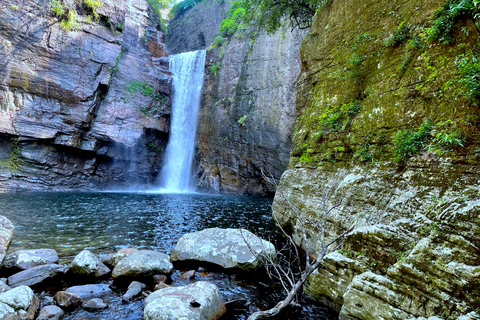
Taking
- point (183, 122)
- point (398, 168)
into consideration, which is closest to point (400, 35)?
point (398, 168)

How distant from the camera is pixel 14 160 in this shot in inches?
785

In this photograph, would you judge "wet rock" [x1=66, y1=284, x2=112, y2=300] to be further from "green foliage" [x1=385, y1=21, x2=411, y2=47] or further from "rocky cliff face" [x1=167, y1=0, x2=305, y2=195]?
"rocky cliff face" [x1=167, y1=0, x2=305, y2=195]

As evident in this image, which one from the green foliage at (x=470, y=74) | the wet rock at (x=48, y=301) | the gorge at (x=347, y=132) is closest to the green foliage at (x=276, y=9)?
the gorge at (x=347, y=132)

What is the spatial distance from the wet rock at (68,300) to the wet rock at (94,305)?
126mm

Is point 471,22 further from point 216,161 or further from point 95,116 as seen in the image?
point 95,116

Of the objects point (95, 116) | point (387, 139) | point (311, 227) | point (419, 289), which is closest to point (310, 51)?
point (387, 139)

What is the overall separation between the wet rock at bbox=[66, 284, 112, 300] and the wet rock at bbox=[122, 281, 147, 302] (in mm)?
383

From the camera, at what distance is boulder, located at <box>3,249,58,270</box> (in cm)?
537

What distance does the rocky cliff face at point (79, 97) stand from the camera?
64.7 ft

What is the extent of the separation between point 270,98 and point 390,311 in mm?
21236

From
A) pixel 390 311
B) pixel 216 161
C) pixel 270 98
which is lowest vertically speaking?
pixel 390 311

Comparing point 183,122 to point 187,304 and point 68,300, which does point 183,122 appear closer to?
point 68,300

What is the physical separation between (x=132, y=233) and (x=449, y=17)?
1016 centimetres

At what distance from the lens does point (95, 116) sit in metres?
23.3
